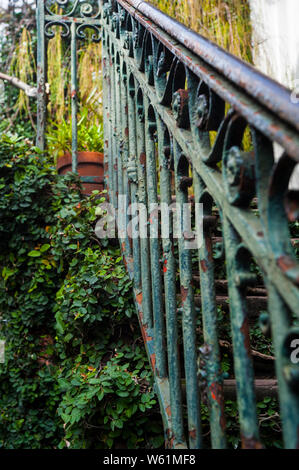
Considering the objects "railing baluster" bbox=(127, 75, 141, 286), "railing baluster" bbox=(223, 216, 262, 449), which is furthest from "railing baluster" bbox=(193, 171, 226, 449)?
"railing baluster" bbox=(127, 75, 141, 286)

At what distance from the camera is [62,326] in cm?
198

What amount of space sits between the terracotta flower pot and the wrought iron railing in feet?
4.06

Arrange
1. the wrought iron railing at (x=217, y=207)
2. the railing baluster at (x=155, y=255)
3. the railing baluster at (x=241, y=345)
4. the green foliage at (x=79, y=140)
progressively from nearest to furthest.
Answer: the wrought iron railing at (x=217, y=207), the railing baluster at (x=241, y=345), the railing baluster at (x=155, y=255), the green foliage at (x=79, y=140)

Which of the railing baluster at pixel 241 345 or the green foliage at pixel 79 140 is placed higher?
the green foliage at pixel 79 140

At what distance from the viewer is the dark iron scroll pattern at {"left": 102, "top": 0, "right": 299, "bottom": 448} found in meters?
0.63

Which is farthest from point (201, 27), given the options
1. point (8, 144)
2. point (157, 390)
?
point (157, 390)

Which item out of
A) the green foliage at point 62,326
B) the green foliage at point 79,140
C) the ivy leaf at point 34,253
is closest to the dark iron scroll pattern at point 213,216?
the green foliage at point 62,326

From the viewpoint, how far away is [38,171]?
8.57ft

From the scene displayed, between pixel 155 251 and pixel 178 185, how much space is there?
A: 1.09ft

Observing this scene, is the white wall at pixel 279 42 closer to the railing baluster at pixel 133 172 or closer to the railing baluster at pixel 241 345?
the railing baluster at pixel 133 172

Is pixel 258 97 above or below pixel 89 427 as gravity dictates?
above

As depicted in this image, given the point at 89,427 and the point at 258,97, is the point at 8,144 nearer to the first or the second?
the point at 89,427

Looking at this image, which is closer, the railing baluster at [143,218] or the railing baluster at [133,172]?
the railing baluster at [143,218]

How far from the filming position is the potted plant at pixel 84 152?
9.92ft
